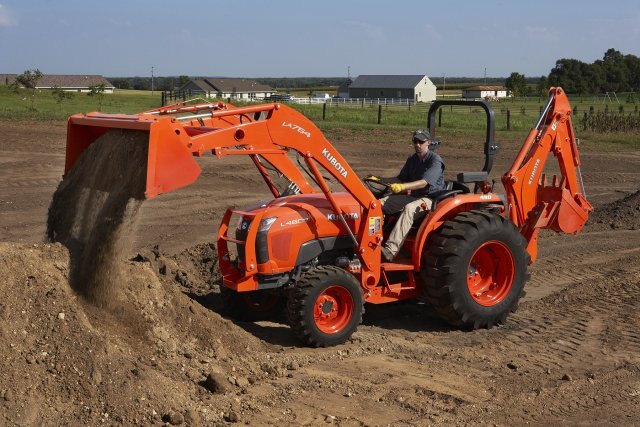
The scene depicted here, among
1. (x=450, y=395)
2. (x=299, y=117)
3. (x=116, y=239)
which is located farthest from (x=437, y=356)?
(x=116, y=239)

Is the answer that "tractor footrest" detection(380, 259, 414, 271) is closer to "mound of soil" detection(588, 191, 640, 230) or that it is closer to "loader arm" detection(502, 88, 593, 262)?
"loader arm" detection(502, 88, 593, 262)

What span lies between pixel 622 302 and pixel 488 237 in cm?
216

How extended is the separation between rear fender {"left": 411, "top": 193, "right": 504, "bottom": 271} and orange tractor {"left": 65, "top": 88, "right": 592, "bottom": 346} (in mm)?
13

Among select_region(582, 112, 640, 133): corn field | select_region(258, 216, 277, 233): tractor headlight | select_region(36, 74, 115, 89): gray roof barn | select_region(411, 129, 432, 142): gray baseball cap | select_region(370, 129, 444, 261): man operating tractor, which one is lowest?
select_region(258, 216, 277, 233): tractor headlight

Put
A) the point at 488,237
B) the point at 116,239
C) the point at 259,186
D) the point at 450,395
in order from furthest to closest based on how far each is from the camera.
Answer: the point at 259,186 < the point at 488,237 < the point at 116,239 < the point at 450,395

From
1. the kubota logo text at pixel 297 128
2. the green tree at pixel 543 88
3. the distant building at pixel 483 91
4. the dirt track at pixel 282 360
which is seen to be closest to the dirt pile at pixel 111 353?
the dirt track at pixel 282 360

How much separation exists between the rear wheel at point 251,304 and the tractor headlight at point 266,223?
0.82 meters

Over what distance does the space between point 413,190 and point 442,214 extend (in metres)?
0.43

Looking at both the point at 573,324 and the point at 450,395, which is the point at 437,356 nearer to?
the point at 450,395

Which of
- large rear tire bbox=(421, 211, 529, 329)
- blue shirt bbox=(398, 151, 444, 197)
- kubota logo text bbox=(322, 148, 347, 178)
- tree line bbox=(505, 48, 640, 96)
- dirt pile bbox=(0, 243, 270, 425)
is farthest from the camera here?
tree line bbox=(505, 48, 640, 96)

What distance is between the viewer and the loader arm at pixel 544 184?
30.9ft

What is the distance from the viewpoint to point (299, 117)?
751 cm

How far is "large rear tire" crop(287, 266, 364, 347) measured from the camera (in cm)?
757

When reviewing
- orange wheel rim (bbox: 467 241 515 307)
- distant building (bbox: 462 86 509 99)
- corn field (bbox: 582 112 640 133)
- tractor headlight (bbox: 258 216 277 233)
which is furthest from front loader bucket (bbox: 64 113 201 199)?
distant building (bbox: 462 86 509 99)
